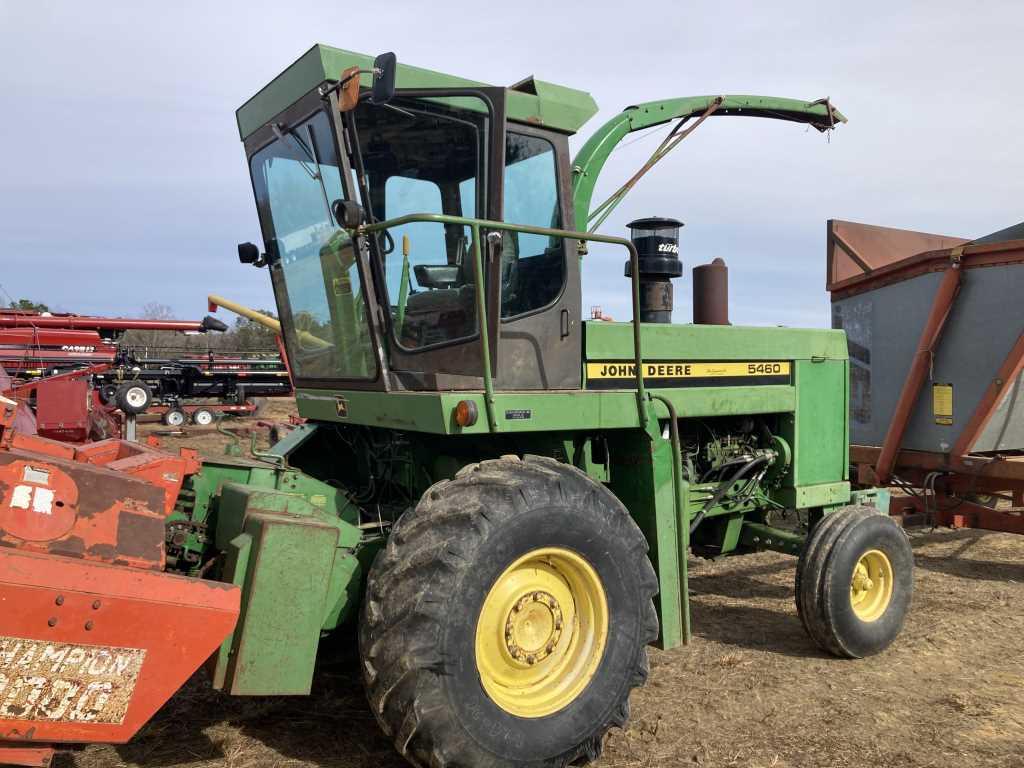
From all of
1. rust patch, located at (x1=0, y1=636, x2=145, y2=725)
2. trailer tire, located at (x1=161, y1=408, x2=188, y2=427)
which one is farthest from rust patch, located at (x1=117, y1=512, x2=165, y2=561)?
trailer tire, located at (x1=161, y1=408, x2=188, y2=427)

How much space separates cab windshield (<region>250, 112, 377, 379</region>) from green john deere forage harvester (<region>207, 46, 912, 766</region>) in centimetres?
2

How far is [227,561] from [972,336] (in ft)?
20.5

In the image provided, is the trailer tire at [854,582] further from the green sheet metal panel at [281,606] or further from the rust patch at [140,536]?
the rust patch at [140,536]

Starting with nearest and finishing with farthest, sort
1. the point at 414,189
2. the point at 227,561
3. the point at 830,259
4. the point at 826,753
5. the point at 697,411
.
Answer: the point at 227,561, the point at 826,753, the point at 414,189, the point at 697,411, the point at 830,259

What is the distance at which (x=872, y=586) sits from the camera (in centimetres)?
506

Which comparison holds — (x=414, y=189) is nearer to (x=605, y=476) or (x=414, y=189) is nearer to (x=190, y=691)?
(x=605, y=476)

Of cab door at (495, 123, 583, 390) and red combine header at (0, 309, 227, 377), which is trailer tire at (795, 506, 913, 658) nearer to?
cab door at (495, 123, 583, 390)

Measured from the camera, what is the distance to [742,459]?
5.04 metres

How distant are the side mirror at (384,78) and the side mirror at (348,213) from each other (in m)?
0.49

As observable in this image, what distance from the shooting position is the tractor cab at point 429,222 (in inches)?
144

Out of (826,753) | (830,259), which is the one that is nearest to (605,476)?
(826,753)

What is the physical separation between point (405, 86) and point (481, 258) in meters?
0.81

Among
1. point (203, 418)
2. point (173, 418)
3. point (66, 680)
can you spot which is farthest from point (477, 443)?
point (203, 418)

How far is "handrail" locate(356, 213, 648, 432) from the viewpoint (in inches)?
131
